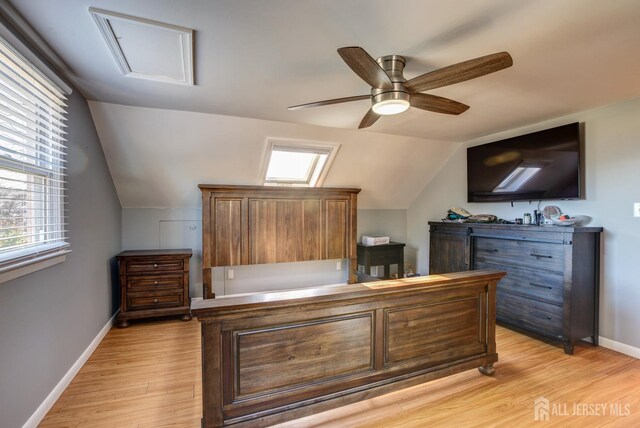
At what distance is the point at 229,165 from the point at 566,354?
3856 millimetres

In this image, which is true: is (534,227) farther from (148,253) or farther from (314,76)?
(148,253)

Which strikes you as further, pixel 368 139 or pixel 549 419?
pixel 368 139

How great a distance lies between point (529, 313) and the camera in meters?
2.97

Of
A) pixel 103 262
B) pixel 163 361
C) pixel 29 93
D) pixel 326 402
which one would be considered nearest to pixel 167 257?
pixel 103 262

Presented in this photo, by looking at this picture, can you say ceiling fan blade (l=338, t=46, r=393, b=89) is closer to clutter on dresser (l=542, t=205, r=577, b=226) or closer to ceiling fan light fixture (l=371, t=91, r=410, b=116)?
ceiling fan light fixture (l=371, t=91, r=410, b=116)

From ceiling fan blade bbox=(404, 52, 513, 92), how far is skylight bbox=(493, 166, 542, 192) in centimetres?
213

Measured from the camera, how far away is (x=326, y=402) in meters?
1.80

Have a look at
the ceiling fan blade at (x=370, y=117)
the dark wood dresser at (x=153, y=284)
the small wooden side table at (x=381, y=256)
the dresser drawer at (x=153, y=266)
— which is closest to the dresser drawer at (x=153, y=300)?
the dark wood dresser at (x=153, y=284)

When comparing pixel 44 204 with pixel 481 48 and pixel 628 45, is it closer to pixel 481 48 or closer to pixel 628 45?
pixel 481 48

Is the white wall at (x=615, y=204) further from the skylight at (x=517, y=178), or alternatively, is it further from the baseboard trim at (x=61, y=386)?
the baseboard trim at (x=61, y=386)

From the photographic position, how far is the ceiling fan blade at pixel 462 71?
4.89ft

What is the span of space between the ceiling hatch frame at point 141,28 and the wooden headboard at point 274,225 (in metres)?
1.58

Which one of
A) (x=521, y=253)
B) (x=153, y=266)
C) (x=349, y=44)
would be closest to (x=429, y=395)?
(x=521, y=253)

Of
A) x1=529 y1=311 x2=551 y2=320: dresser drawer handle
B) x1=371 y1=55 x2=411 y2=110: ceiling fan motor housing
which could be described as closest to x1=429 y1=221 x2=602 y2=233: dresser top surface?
x1=529 y1=311 x2=551 y2=320: dresser drawer handle
